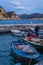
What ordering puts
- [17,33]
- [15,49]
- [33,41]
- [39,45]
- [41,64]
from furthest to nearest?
1. [17,33]
2. [33,41]
3. [39,45]
4. [15,49]
5. [41,64]

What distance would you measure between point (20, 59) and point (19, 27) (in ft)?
112

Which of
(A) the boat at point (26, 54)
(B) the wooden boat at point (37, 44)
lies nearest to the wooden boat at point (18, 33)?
(B) the wooden boat at point (37, 44)

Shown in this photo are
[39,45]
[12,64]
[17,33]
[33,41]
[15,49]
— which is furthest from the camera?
[17,33]

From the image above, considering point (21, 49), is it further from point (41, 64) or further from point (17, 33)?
point (17, 33)

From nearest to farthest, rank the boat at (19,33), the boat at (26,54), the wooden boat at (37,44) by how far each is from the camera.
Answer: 1. the boat at (26,54)
2. the wooden boat at (37,44)
3. the boat at (19,33)

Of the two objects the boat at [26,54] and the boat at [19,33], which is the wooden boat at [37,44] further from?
the boat at [19,33]

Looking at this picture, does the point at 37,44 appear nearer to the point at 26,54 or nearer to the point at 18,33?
the point at 26,54

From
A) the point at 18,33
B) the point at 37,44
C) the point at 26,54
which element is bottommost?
the point at 18,33

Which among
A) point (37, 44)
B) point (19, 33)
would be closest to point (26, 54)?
point (37, 44)

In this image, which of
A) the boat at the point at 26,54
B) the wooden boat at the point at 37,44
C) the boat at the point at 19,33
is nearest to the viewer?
the boat at the point at 26,54

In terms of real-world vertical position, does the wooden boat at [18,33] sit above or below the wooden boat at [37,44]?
below

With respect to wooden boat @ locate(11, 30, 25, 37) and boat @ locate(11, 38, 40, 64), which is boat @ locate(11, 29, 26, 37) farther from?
boat @ locate(11, 38, 40, 64)

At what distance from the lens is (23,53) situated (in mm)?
20500

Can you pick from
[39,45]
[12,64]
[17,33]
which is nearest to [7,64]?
[12,64]
